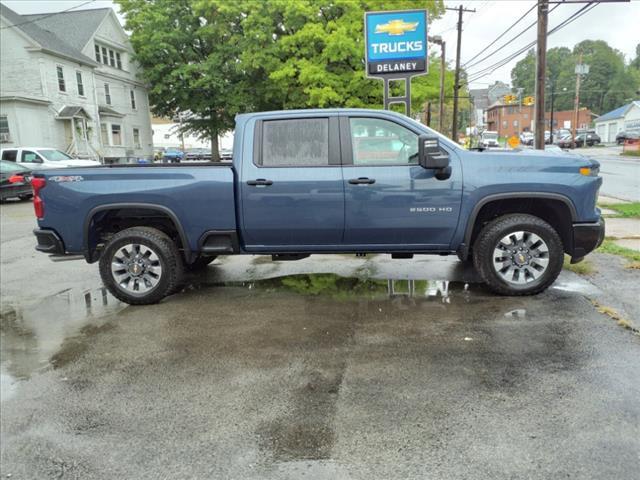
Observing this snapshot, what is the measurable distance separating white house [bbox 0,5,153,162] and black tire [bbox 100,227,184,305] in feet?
89.8

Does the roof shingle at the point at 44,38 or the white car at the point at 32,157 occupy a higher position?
the roof shingle at the point at 44,38

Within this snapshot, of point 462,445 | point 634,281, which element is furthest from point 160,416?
point 634,281

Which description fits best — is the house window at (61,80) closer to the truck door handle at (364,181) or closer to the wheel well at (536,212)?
the truck door handle at (364,181)

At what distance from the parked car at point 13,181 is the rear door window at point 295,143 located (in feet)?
48.1

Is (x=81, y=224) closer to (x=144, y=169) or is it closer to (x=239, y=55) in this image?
(x=144, y=169)

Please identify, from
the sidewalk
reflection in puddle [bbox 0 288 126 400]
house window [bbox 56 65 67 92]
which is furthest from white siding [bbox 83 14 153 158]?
the sidewalk

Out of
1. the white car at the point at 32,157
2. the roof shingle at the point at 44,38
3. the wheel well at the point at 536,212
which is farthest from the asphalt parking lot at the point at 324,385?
the roof shingle at the point at 44,38

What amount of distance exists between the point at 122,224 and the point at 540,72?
465 inches

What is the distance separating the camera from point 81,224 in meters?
5.41

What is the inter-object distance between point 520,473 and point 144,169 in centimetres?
450

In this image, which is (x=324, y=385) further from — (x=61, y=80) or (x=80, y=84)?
(x=80, y=84)

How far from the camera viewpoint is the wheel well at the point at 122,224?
17.8 feet

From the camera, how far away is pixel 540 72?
13.3 m

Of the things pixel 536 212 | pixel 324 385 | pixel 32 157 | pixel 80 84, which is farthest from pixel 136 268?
pixel 80 84
